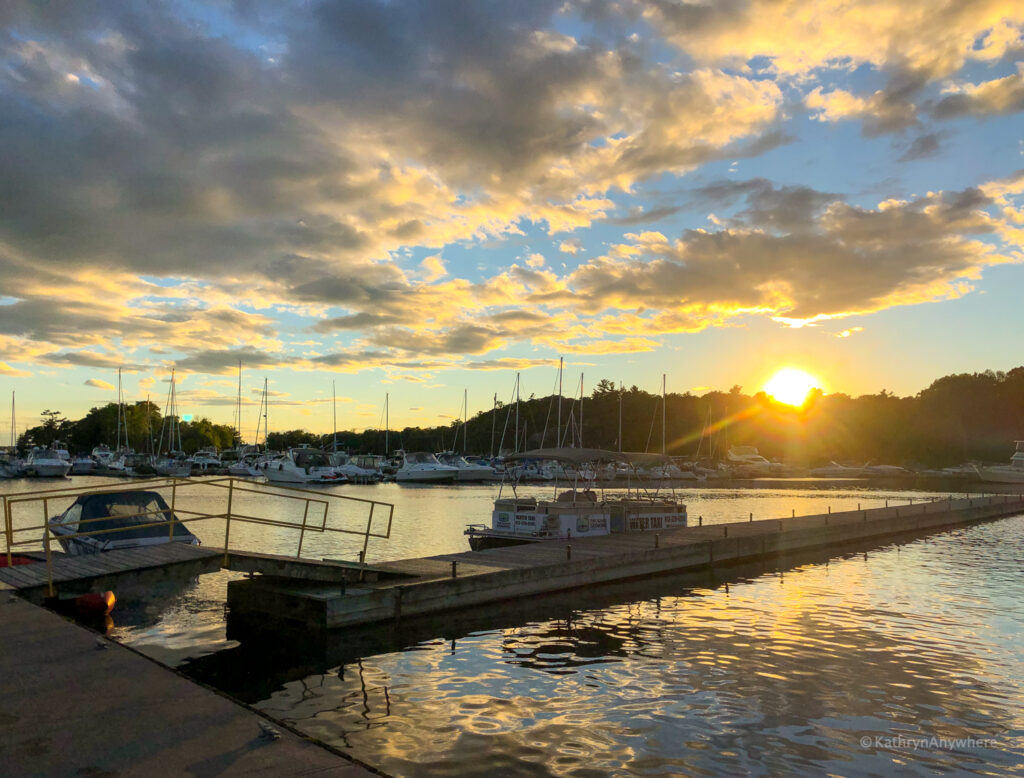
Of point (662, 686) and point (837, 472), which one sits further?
point (837, 472)

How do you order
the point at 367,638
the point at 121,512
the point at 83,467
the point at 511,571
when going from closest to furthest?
the point at 367,638, the point at 511,571, the point at 121,512, the point at 83,467

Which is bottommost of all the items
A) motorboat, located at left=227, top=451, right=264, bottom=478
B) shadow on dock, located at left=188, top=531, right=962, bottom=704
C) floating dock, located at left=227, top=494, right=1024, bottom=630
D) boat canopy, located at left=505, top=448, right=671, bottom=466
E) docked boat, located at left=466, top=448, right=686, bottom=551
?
motorboat, located at left=227, top=451, right=264, bottom=478

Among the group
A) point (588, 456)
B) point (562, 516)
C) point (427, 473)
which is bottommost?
point (427, 473)

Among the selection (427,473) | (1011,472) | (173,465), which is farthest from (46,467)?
(1011,472)

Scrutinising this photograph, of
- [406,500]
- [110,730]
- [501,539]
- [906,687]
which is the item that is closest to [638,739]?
[906,687]

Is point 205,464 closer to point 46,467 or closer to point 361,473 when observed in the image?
point 46,467

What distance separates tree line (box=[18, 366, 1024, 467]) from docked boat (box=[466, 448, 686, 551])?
3904 inches

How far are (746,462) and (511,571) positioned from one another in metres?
131

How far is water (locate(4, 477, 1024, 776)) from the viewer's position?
9781 mm

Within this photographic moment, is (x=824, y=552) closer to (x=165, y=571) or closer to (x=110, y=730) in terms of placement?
(x=165, y=571)

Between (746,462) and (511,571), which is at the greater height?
→ (511,571)

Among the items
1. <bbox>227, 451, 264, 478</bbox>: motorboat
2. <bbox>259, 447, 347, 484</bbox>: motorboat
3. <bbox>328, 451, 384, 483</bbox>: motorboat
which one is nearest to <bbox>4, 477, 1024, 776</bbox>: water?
<bbox>259, 447, 347, 484</bbox>: motorboat

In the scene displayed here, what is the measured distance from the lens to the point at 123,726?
7238 millimetres

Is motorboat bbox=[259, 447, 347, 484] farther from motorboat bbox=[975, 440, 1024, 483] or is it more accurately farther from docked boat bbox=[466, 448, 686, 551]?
motorboat bbox=[975, 440, 1024, 483]
